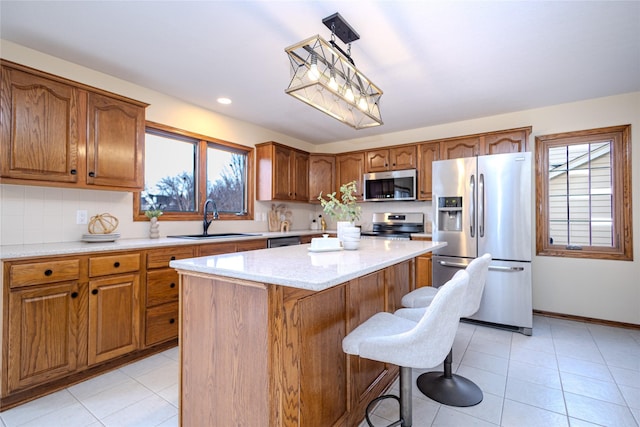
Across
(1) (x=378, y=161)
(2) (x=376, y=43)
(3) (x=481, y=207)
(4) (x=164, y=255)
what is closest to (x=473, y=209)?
(3) (x=481, y=207)

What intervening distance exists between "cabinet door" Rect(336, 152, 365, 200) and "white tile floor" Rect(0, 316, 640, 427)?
2.63 meters

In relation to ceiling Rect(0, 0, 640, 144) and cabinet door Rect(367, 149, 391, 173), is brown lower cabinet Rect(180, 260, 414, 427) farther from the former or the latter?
cabinet door Rect(367, 149, 391, 173)

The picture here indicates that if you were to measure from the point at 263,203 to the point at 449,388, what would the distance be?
10.5 ft

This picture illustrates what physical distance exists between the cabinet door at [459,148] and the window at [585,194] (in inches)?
28.5

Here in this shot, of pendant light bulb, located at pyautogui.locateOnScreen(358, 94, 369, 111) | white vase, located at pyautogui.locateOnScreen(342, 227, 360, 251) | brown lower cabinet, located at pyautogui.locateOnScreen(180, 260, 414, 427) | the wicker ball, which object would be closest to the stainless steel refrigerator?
pendant light bulb, located at pyautogui.locateOnScreen(358, 94, 369, 111)

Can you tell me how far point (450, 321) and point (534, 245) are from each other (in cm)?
312

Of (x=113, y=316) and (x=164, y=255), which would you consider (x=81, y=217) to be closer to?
(x=164, y=255)

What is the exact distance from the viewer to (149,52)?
7.79 ft

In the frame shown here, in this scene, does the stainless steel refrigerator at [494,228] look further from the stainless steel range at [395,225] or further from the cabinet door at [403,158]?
the stainless steel range at [395,225]

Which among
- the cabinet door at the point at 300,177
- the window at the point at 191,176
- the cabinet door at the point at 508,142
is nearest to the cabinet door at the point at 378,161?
the cabinet door at the point at 300,177

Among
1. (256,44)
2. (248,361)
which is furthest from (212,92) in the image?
(248,361)

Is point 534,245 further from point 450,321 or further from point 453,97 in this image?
point 450,321

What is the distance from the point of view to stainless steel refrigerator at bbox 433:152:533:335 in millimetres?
3049

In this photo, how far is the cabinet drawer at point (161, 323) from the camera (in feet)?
8.26
